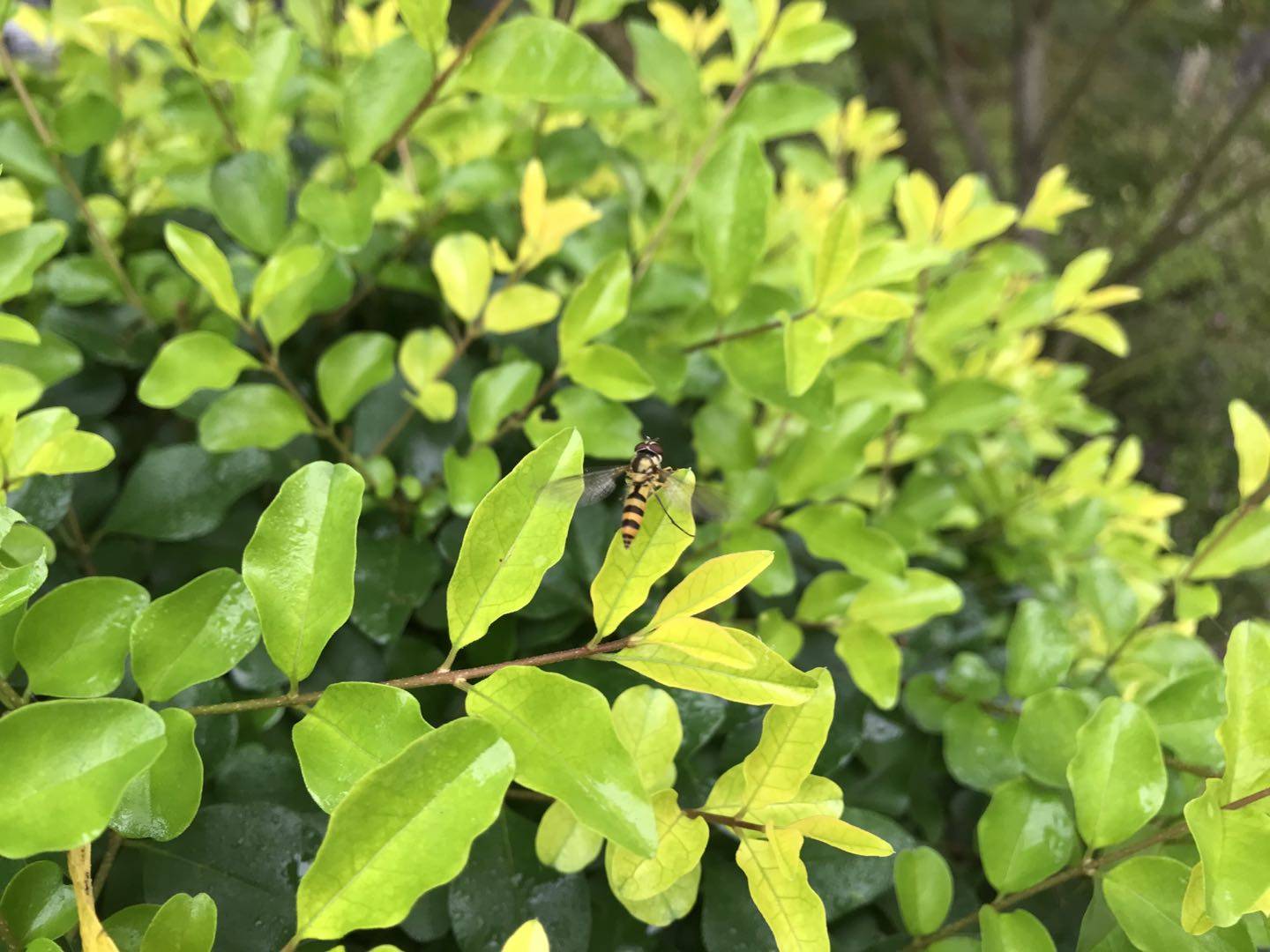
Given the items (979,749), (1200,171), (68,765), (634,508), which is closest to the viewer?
(68,765)

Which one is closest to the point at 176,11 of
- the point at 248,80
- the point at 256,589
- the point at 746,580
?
the point at 248,80

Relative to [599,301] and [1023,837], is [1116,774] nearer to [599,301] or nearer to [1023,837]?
[1023,837]

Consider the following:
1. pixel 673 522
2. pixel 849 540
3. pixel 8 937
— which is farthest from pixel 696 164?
pixel 8 937

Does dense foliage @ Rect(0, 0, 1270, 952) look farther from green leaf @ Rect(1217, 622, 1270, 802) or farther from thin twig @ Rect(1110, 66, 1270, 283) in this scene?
thin twig @ Rect(1110, 66, 1270, 283)

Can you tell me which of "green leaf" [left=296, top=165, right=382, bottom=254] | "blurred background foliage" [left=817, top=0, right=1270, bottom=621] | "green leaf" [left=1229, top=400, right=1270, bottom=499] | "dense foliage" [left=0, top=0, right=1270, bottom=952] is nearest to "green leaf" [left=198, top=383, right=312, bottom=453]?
"dense foliage" [left=0, top=0, right=1270, bottom=952]

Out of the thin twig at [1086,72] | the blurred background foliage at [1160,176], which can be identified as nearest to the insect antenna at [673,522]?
the blurred background foliage at [1160,176]

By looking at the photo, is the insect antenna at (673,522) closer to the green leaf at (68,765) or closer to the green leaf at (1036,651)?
the green leaf at (68,765)
